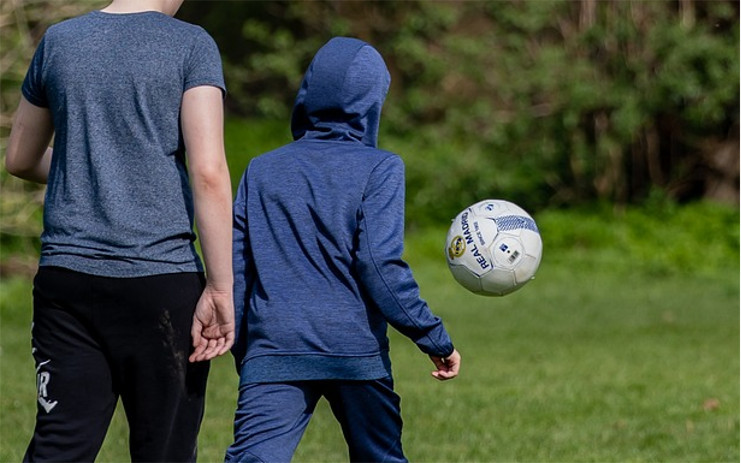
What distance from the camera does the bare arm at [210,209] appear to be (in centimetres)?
343

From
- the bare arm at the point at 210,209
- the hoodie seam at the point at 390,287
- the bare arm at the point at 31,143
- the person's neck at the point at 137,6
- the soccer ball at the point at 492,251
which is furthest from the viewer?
the soccer ball at the point at 492,251

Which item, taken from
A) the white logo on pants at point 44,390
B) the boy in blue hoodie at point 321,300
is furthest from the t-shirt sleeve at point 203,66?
the white logo on pants at point 44,390

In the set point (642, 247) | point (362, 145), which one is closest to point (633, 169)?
point (642, 247)

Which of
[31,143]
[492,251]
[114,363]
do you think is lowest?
[492,251]

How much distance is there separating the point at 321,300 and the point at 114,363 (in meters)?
0.67

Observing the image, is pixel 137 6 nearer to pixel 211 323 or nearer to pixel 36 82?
pixel 36 82

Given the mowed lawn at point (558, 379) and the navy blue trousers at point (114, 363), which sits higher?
the navy blue trousers at point (114, 363)

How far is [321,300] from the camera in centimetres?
386

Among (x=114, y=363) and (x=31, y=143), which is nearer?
(x=114, y=363)

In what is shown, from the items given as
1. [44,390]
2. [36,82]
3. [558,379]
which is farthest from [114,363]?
[558,379]

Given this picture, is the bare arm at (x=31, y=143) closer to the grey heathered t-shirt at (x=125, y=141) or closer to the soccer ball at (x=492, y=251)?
the grey heathered t-shirt at (x=125, y=141)

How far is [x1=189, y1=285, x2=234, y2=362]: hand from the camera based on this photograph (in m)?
3.50

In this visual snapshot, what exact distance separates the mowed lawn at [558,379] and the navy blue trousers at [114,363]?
8.13 feet

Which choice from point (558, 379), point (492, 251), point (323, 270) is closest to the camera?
point (323, 270)
